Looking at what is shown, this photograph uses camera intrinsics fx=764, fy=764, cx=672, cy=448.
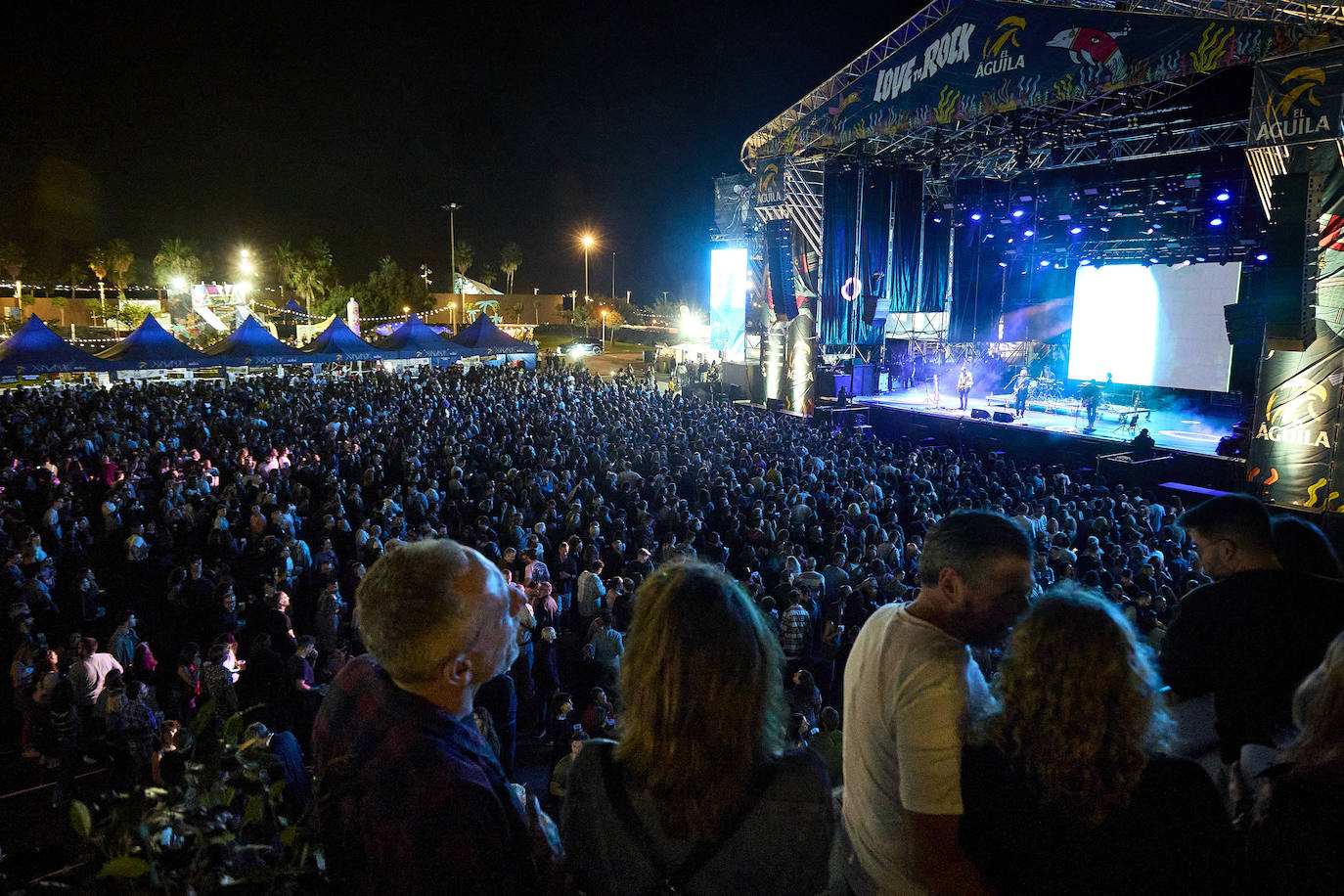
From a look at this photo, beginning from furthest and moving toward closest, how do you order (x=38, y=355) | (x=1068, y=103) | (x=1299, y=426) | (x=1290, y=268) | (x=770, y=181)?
(x=38, y=355) < (x=770, y=181) < (x=1068, y=103) < (x=1299, y=426) < (x=1290, y=268)

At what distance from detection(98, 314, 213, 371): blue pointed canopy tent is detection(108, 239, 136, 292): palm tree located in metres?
44.4

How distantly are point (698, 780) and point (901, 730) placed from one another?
1.73 feet

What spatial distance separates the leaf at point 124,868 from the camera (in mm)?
1109

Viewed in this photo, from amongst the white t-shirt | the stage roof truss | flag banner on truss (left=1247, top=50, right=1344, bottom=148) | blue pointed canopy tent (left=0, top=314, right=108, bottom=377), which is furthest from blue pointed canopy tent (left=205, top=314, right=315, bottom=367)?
the white t-shirt

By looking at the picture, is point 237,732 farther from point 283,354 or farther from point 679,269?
point 679,269

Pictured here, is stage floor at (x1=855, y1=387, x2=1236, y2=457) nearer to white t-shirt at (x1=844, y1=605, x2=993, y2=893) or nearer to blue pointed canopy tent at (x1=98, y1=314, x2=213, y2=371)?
white t-shirt at (x1=844, y1=605, x2=993, y2=893)

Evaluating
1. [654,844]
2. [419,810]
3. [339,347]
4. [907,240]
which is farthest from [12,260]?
[654,844]

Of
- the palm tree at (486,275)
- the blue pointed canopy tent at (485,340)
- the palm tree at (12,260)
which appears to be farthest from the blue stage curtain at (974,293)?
the palm tree at (486,275)

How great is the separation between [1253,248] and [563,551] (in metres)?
15.7

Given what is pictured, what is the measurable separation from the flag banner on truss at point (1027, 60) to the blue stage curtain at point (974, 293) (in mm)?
6402

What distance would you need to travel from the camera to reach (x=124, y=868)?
44.2 inches

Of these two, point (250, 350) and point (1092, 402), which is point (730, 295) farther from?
point (250, 350)

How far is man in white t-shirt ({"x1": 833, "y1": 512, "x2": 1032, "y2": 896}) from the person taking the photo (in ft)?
5.08

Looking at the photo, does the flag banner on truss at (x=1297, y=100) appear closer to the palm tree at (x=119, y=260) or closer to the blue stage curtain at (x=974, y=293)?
the blue stage curtain at (x=974, y=293)
